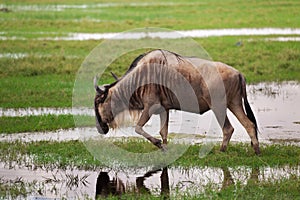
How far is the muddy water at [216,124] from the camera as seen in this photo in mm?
10633

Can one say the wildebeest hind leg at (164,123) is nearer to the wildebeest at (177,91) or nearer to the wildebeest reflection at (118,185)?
the wildebeest at (177,91)

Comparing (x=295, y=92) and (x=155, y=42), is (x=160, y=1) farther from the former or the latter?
(x=295, y=92)

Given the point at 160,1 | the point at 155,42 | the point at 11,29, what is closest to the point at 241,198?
the point at 155,42

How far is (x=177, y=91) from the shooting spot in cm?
934

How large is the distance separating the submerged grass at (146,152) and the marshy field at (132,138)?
14 mm

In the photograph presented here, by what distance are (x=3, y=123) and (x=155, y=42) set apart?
1089 cm

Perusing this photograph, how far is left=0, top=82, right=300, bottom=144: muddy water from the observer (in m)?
10.6

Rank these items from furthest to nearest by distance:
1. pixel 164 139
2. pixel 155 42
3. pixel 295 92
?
pixel 155 42 → pixel 295 92 → pixel 164 139

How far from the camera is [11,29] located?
89.6ft

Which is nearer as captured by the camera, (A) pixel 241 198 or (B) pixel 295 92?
(A) pixel 241 198

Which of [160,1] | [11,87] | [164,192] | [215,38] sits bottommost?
[164,192]

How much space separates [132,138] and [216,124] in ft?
5.91

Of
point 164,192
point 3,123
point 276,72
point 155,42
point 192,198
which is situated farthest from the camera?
point 155,42

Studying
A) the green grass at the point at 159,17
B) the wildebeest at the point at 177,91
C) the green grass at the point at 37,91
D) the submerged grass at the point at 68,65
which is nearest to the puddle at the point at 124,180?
the wildebeest at the point at 177,91
